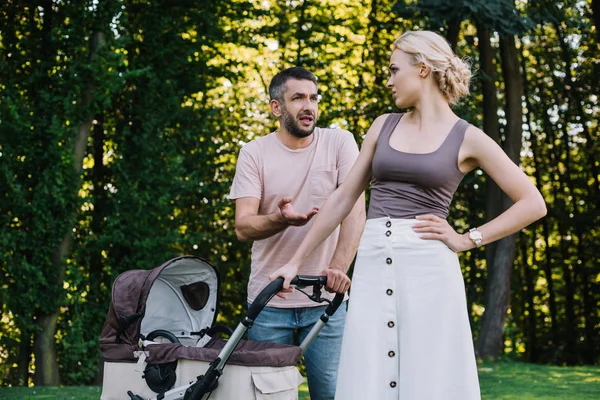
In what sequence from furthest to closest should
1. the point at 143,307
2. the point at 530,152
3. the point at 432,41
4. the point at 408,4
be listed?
the point at 530,152 → the point at 408,4 → the point at 143,307 → the point at 432,41

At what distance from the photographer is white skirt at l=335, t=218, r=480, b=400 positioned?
2.90 meters

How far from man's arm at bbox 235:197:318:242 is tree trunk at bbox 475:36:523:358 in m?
9.50

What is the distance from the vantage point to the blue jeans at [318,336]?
396cm

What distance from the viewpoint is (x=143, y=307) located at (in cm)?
395

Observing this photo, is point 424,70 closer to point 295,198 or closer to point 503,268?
point 295,198

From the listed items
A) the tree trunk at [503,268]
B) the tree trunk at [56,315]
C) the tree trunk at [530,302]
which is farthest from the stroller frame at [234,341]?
the tree trunk at [530,302]

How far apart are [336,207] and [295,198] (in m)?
0.65

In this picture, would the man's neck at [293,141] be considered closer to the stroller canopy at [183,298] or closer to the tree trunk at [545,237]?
the stroller canopy at [183,298]

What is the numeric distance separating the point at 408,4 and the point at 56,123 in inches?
185

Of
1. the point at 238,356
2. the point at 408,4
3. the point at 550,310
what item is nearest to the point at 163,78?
the point at 408,4

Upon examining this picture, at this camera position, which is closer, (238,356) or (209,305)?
(238,356)

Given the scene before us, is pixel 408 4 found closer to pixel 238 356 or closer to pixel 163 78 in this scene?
pixel 163 78

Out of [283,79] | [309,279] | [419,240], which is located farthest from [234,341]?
[283,79]

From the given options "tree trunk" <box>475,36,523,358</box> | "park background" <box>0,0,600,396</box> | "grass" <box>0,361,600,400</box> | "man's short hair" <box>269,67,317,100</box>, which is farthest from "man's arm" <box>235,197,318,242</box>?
"tree trunk" <box>475,36,523,358</box>
